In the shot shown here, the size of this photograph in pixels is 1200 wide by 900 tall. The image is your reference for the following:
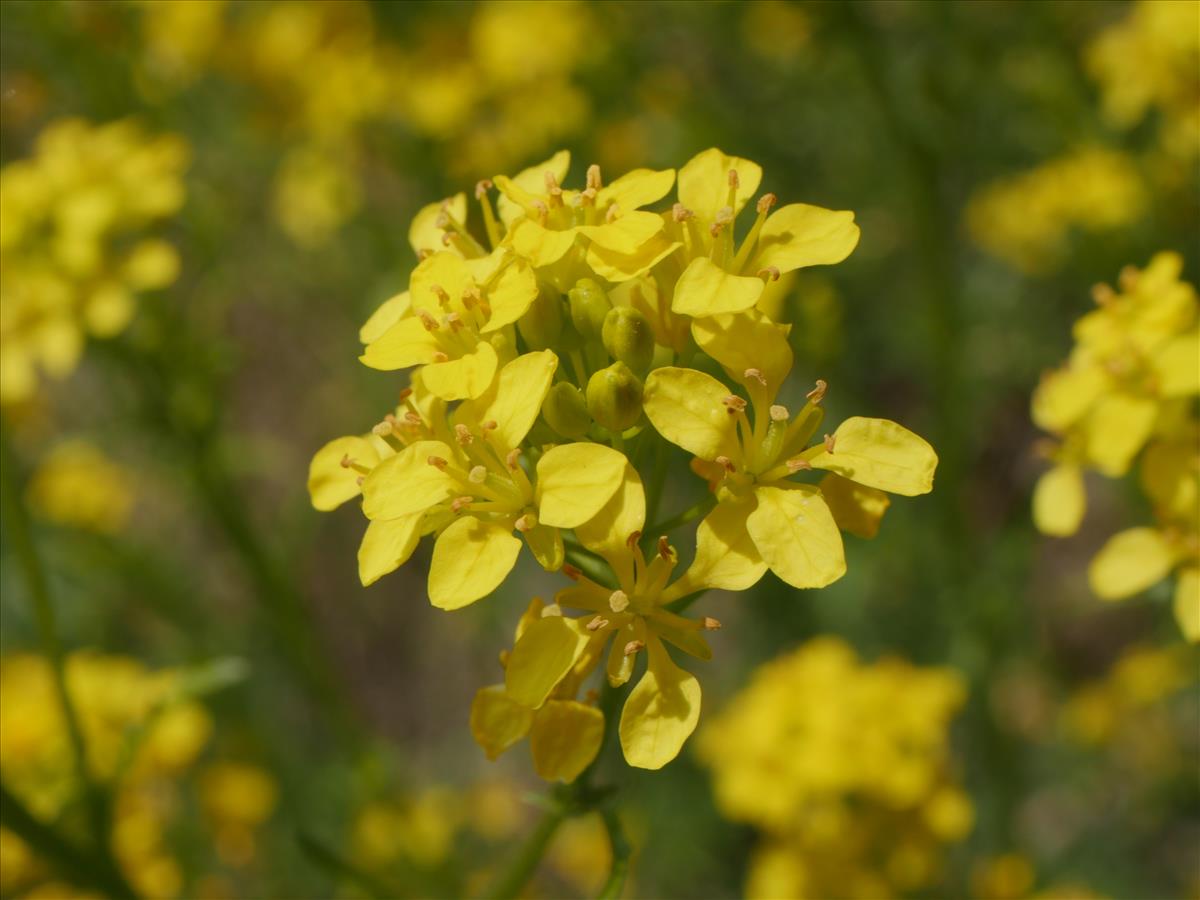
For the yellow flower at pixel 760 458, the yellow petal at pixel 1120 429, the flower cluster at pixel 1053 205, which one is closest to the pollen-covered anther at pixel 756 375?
the yellow flower at pixel 760 458

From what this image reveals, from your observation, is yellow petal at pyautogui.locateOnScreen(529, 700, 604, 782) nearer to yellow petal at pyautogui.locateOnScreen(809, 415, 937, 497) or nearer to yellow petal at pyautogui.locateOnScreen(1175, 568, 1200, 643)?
yellow petal at pyautogui.locateOnScreen(809, 415, 937, 497)

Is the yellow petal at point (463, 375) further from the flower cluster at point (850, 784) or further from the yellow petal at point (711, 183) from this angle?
the flower cluster at point (850, 784)

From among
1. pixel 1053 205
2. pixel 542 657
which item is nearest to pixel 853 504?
pixel 542 657

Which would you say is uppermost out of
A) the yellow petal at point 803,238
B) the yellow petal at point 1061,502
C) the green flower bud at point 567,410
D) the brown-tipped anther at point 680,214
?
the brown-tipped anther at point 680,214

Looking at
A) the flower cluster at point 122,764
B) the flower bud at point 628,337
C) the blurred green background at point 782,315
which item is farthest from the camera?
the blurred green background at point 782,315

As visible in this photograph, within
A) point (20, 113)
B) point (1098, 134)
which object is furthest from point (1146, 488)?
point (20, 113)

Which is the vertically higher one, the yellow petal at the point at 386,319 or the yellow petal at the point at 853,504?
the yellow petal at the point at 386,319

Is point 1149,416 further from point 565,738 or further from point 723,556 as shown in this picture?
point 565,738
